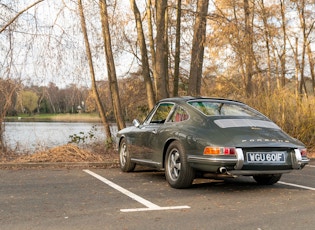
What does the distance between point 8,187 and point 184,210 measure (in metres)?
3.21

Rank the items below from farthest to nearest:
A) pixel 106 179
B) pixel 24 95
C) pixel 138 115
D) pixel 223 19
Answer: pixel 138 115 → pixel 223 19 → pixel 24 95 → pixel 106 179

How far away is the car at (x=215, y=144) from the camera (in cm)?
621

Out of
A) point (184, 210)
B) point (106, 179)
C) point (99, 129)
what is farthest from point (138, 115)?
point (184, 210)

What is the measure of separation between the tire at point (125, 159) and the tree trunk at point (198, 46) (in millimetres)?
6314

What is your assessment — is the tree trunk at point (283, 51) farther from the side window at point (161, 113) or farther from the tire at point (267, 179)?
the tire at point (267, 179)

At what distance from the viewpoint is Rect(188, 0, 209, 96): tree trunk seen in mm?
14219

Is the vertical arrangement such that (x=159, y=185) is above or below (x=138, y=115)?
below

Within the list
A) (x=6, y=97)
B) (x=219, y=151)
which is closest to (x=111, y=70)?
(x=6, y=97)

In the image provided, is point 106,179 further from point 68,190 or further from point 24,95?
point 24,95

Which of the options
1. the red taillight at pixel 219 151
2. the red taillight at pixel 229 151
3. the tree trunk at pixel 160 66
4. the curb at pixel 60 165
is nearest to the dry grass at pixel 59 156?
the curb at pixel 60 165

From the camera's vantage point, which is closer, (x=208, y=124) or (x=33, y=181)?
(x=208, y=124)

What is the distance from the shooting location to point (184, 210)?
533 centimetres

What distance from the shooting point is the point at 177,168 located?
6945 mm

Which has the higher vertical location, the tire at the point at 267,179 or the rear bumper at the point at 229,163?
the rear bumper at the point at 229,163
